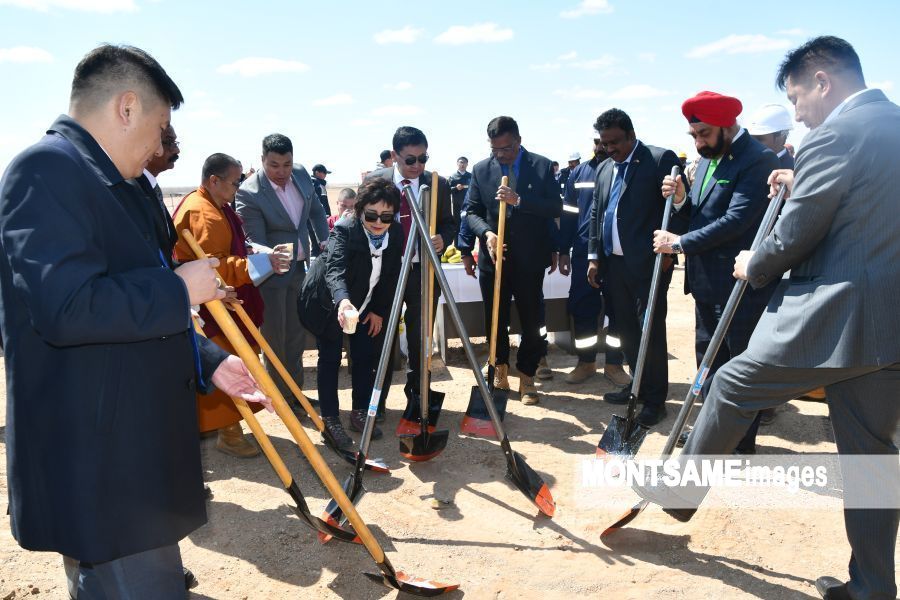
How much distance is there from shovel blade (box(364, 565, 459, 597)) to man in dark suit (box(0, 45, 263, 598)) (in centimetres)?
120

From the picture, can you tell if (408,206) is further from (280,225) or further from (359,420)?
(359,420)

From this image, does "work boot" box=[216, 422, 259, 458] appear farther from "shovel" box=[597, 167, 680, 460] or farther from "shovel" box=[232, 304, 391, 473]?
"shovel" box=[597, 167, 680, 460]

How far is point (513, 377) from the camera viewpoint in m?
6.80

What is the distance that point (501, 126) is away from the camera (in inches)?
215

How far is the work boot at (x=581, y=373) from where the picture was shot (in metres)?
6.36

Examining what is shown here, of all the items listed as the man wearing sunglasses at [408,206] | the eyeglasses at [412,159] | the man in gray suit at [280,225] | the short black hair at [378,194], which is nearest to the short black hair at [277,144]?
the man in gray suit at [280,225]

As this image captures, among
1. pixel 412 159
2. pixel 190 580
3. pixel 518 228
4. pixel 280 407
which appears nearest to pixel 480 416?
pixel 518 228

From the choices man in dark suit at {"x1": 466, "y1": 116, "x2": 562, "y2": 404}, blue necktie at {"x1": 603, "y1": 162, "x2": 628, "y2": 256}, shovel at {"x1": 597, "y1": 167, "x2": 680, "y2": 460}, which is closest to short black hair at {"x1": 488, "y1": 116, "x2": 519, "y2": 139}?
man in dark suit at {"x1": 466, "y1": 116, "x2": 562, "y2": 404}

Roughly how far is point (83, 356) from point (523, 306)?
178 inches

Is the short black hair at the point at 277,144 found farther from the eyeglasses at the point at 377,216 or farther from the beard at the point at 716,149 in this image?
the beard at the point at 716,149

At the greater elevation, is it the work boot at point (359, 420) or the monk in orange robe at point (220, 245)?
the monk in orange robe at point (220, 245)

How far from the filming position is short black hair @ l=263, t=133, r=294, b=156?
5133 mm

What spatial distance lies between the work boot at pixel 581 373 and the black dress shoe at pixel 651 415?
44.9 inches

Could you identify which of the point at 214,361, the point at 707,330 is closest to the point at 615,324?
the point at 707,330
